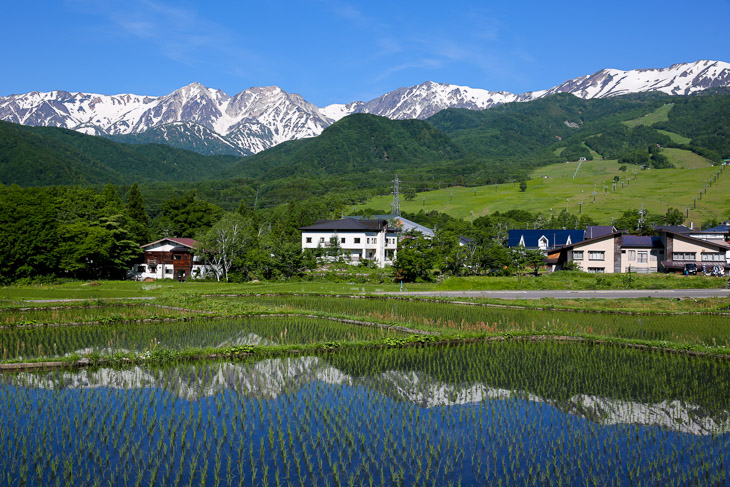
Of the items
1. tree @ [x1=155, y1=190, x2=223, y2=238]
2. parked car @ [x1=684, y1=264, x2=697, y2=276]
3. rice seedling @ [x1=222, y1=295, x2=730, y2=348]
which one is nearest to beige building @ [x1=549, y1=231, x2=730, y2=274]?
parked car @ [x1=684, y1=264, x2=697, y2=276]

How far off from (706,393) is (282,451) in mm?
10510

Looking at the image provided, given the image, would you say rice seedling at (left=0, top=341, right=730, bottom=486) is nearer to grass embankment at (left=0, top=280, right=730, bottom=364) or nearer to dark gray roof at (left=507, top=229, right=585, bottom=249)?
grass embankment at (left=0, top=280, right=730, bottom=364)

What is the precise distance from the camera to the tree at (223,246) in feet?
166

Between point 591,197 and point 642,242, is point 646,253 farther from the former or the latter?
point 591,197

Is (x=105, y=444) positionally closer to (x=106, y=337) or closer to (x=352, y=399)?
(x=352, y=399)

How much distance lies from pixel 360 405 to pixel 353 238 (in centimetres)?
5623

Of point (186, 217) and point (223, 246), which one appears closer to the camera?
point (223, 246)

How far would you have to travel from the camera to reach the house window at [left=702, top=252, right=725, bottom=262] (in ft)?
177

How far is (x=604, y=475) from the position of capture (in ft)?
29.6

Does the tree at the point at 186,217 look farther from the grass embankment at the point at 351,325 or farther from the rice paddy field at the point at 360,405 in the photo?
the rice paddy field at the point at 360,405

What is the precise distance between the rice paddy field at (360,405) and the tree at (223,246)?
1088 inches

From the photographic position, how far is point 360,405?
12383mm

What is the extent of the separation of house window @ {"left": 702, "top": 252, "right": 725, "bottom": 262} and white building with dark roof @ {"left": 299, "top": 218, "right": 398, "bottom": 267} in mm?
33039

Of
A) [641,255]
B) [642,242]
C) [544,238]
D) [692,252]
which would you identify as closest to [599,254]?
[641,255]
